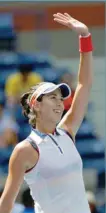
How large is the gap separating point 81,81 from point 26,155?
1.89 feet

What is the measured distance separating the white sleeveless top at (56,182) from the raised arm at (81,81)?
285 millimetres

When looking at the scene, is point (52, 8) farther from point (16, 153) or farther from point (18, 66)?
point (16, 153)

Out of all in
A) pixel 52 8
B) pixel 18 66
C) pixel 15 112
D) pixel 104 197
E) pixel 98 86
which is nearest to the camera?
pixel 104 197

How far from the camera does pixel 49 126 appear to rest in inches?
138

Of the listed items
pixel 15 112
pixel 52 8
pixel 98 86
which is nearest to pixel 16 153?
pixel 15 112

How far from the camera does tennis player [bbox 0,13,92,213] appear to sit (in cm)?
339

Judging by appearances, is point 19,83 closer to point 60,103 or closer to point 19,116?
point 19,116

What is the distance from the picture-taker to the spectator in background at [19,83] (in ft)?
26.2

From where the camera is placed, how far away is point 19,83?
8031 millimetres

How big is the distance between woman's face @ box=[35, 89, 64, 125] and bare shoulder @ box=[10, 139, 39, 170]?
16 centimetres

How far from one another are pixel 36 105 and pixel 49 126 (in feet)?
0.36

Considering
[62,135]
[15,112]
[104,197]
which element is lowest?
[104,197]

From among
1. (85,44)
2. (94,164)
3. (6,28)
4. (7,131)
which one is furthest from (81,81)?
(6,28)

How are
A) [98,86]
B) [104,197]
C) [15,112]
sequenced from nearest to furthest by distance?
[104,197] → [15,112] → [98,86]
